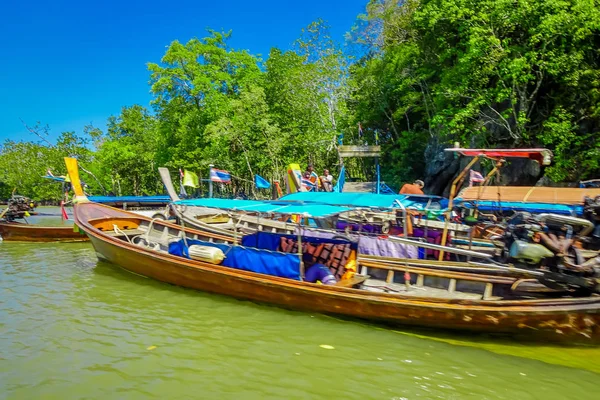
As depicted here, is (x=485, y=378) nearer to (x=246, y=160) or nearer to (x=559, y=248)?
(x=559, y=248)

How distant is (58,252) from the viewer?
13828 millimetres

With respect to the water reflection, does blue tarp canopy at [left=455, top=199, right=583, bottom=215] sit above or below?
above

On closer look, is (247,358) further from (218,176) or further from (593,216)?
(218,176)

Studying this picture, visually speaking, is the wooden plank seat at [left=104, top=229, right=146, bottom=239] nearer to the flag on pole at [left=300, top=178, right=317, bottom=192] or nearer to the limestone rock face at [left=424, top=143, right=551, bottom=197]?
the flag on pole at [left=300, top=178, right=317, bottom=192]

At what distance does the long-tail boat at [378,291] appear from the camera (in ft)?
17.3

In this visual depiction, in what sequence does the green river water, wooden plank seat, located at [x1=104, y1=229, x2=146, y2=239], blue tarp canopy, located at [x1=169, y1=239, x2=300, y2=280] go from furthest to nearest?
wooden plank seat, located at [x1=104, y1=229, x2=146, y2=239] → blue tarp canopy, located at [x1=169, y1=239, x2=300, y2=280] → the green river water

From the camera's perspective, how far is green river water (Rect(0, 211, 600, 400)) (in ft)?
14.7

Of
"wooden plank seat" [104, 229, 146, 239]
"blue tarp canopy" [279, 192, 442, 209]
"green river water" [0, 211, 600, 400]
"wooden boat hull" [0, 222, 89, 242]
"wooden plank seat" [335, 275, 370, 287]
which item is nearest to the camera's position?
"green river water" [0, 211, 600, 400]

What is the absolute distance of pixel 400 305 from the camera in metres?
5.93

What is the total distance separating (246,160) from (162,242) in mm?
14597

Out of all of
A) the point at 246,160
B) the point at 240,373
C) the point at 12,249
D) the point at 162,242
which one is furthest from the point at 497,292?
the point at 246,160

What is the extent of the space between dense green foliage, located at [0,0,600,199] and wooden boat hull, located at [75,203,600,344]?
35.7 ft

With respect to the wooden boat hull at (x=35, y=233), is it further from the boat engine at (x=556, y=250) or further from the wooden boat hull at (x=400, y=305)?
the boat engine at (x=556, y=250)

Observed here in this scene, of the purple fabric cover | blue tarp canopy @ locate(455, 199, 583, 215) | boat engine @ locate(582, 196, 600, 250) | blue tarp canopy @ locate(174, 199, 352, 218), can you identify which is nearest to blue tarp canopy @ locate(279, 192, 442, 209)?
blue tarp canopy @ locate(174, 199, 352, 218)
